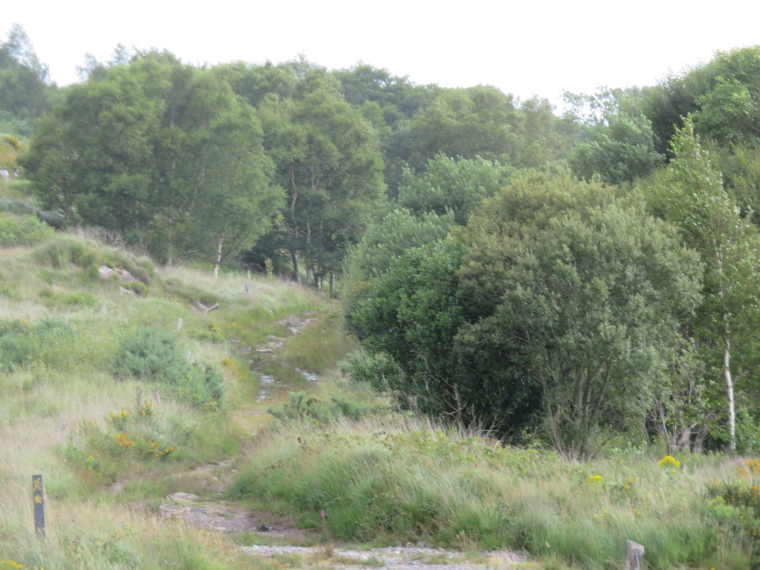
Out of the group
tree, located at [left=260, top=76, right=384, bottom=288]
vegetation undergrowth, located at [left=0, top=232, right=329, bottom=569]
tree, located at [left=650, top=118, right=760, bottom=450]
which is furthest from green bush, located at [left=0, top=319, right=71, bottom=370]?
tree, located at [left=260, top=76, right=384, bottom=288]

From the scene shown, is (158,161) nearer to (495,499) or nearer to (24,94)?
(495,499)

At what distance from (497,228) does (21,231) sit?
2229cm

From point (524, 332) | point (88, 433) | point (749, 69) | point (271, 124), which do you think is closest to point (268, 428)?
point (88, 433)

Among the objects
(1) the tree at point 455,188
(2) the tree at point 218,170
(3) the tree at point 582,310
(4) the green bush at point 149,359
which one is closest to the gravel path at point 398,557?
(3) the tree at point 582,310

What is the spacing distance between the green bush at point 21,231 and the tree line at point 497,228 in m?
3.01

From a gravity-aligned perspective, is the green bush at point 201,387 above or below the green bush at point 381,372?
below

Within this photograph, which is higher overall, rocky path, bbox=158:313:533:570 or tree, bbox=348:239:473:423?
tree, bbox=348:239:473:423

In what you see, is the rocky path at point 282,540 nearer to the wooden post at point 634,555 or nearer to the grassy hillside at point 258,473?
the grassy hillside at point 258,473

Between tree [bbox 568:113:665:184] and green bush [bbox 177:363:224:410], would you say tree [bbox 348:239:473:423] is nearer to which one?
green bush [bbox 177:363:224:410]

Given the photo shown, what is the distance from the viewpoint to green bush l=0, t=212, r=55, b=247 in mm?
25797

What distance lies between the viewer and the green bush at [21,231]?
25.8 meters

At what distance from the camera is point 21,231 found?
88.0ft

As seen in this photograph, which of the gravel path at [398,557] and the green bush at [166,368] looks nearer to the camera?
the gravel path at [398,557]

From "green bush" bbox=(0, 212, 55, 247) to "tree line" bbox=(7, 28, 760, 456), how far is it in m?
3.01
